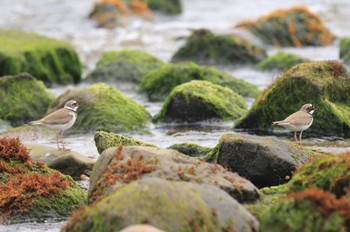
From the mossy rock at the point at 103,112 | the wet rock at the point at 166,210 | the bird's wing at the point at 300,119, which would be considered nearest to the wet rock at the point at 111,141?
the bird's wing at the point at 300,119

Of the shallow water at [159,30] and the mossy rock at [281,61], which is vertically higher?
the mossy rock at [281,61]

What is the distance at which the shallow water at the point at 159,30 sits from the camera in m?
14.0

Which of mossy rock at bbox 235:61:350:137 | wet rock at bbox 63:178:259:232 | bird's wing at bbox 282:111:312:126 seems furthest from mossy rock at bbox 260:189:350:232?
mossy rock at bbox 235:61:350:137

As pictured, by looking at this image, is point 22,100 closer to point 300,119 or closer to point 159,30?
point 300,119

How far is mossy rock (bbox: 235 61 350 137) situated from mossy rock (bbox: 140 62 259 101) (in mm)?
3483

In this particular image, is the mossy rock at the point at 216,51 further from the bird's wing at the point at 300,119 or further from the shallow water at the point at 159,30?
the bird's wing at the point at 300,119

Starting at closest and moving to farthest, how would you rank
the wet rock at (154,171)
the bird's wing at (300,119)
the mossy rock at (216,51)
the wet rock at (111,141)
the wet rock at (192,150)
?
the wet rock at (154,171) < the wet rock at (111,141) < the wet rock at (192,150) < the bird's wing at (300,119) < the mossy rock at (216,51)

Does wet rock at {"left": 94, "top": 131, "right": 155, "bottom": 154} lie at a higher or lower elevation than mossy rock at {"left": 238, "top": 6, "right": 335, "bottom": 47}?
higher

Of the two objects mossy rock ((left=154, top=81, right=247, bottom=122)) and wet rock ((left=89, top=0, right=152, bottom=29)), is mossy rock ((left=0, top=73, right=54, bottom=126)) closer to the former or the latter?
mossy rock ((left=154, top=81, right=247, bottom=122))

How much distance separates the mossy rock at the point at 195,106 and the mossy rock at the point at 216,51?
774cm

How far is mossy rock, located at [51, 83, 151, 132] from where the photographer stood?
1406cm

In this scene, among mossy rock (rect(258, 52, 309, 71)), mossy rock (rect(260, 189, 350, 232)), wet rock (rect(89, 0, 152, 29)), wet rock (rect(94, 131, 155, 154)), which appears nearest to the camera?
mossy rock (rect(260, 189, 350, 232))

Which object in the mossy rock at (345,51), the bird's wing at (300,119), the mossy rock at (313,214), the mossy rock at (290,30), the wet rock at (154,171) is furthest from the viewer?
the mossy rock at (290,30)

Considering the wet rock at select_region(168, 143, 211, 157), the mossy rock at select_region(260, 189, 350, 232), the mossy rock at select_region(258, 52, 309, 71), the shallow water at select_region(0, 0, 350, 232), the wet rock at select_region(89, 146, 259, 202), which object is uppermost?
the mossy rock at select_region(260, 189, 350, 232)
